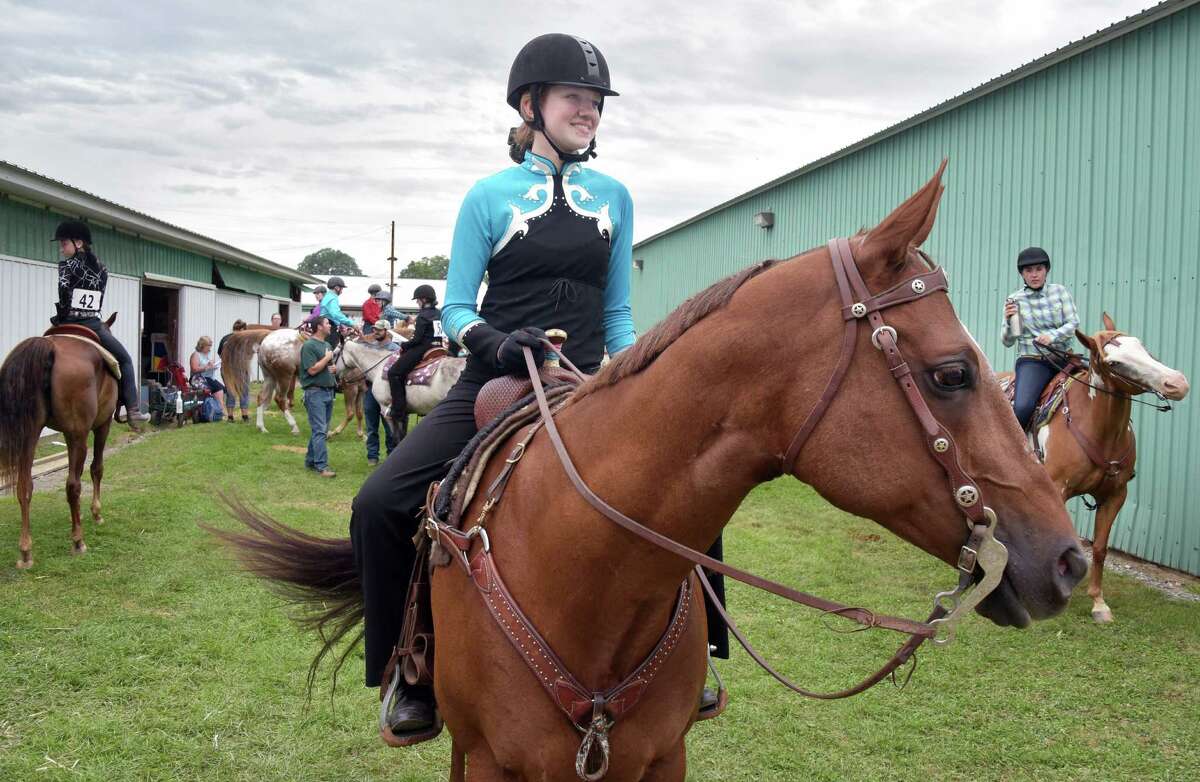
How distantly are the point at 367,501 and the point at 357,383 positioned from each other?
12.8 m

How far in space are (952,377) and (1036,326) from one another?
7045 mm

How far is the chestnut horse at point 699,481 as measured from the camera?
151 cm

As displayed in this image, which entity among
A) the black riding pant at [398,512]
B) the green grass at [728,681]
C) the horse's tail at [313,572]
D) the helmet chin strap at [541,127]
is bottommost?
the green grass at [728,681]

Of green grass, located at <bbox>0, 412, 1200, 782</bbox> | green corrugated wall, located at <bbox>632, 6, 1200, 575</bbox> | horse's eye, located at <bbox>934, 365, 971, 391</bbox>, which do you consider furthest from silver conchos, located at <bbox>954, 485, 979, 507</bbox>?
green corrugated wall, located at <bbox>632, 6, 1200, 575</bbox>

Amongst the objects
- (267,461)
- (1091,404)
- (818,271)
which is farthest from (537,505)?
(267,461)

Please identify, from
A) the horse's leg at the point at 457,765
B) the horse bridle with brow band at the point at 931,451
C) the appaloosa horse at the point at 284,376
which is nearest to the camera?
the horse bridle with brow band at the point at 931,451

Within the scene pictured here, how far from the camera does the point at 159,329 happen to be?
23.0 metres

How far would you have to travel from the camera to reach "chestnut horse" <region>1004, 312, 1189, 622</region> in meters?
6.25

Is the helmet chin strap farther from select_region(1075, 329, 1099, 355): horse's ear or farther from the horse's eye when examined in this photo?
select_region(1075, 329, 1099, 355): horse's ear

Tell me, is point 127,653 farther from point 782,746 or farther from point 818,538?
point 818,538

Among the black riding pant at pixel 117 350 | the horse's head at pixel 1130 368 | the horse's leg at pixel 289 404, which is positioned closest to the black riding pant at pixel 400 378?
the black riding pant at pixel 117 350

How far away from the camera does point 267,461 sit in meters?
12.7

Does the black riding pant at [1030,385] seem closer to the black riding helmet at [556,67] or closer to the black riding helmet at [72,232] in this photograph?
the black riding helmet at [556,67]

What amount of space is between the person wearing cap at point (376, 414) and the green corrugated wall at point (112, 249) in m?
5.60
